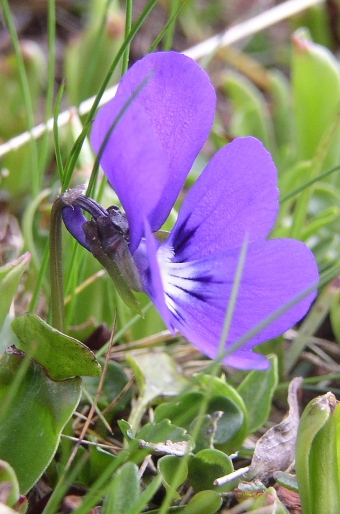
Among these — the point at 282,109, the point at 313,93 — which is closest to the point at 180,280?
the point at 313,93

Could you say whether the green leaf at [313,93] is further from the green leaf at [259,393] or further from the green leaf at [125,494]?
the green leaf at [125,494]

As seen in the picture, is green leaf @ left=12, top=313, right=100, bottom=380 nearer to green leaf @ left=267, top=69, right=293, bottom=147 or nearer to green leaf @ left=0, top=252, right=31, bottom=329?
green leaf @ left=0, top=252, right=31, bottom=329

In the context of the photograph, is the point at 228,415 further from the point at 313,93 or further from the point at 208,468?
the point at 313,93

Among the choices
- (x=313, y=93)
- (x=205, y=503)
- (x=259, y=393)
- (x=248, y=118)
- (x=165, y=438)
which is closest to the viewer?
(x=205, y=503)

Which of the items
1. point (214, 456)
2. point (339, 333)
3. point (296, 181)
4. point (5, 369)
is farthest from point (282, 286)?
point (296, 181)

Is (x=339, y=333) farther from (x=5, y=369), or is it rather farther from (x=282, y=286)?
(x=5, y=369)

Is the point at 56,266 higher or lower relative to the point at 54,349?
higher
